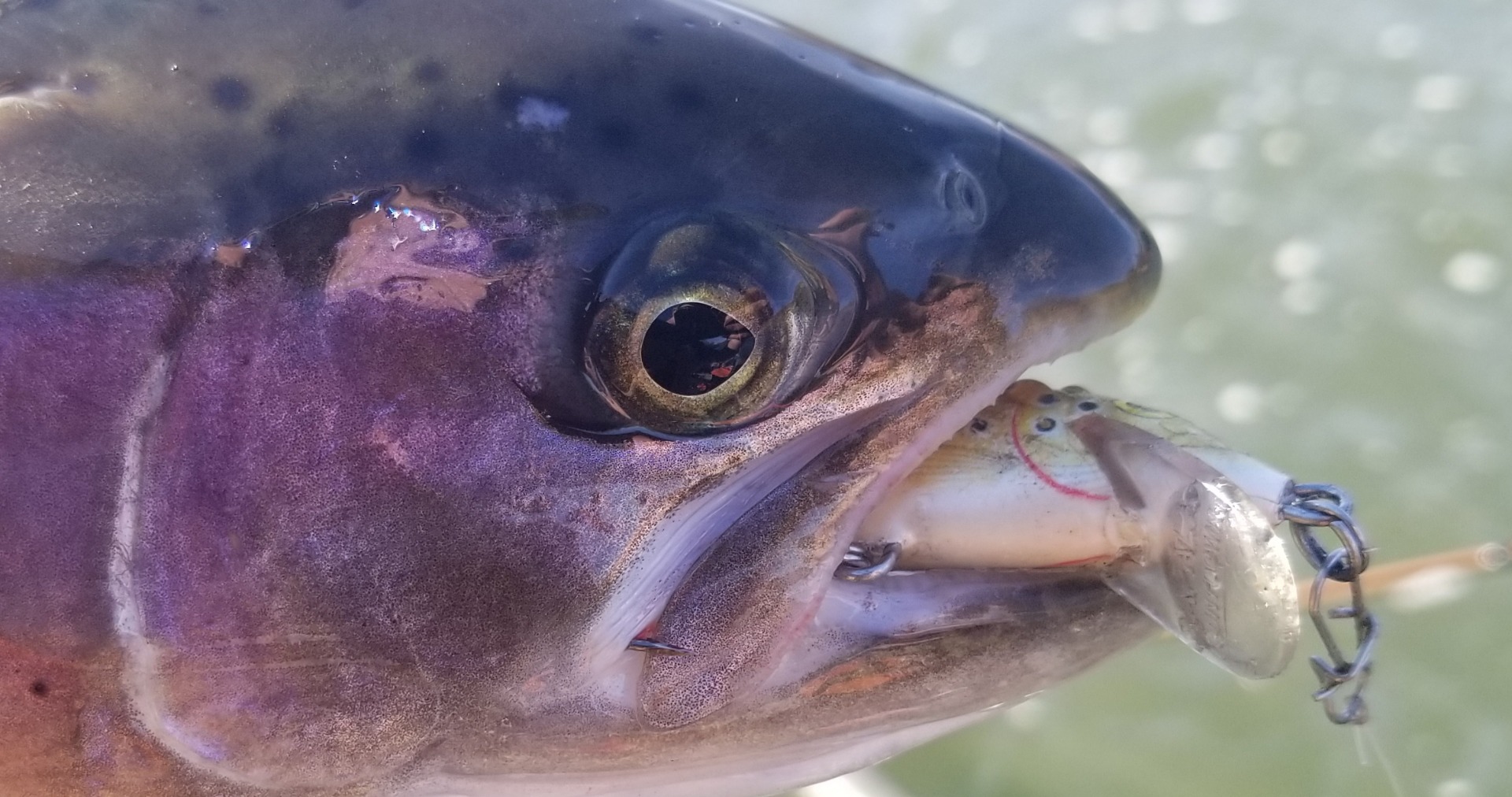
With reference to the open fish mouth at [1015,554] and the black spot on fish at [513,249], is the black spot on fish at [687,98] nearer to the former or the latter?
the black spot on fish at [513,249]

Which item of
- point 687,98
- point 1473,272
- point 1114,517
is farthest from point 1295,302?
point 687,98

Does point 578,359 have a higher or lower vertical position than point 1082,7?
lower

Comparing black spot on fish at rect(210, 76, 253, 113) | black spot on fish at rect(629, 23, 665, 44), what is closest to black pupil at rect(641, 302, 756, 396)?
black spot on fish at rect(629, 23, 665, 44)

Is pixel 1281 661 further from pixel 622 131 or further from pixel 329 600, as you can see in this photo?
pixel 329 600

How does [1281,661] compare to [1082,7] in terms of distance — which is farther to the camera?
[1082,7]

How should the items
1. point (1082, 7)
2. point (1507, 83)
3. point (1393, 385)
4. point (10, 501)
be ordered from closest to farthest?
point (10, 501) → point (1393, 385) → point (1507, 83) → point (1082, 7)

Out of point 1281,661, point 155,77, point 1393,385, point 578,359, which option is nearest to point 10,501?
point 155,77

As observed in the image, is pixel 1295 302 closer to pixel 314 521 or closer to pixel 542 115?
pixel 542 115
